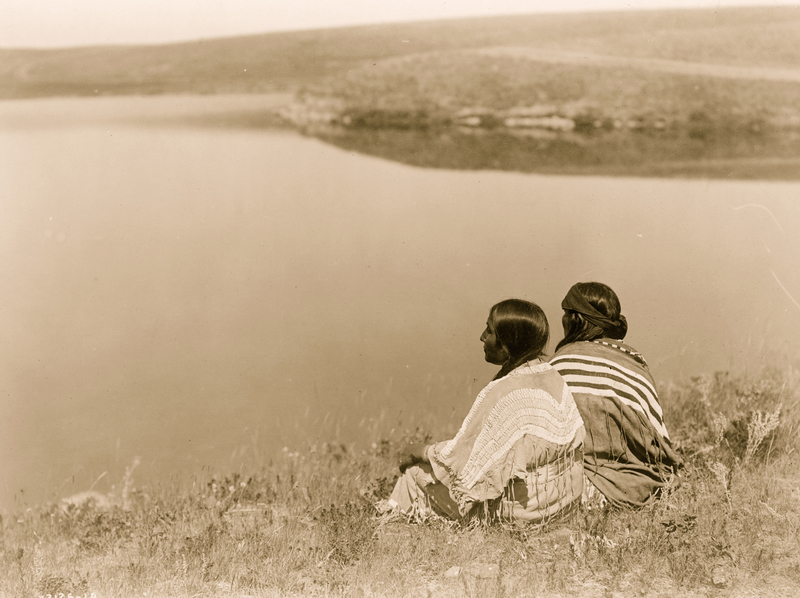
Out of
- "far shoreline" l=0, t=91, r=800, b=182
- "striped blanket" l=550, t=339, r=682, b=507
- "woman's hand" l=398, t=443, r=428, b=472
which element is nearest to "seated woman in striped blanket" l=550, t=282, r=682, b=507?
"striped blanket" l=550, t=339, r=682, b=507

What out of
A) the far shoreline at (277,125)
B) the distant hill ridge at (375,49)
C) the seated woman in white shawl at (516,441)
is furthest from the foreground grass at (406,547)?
the distant hill ridge at (375,49)

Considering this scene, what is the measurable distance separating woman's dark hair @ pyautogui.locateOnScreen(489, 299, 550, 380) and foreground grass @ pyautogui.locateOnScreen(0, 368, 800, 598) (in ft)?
2.70

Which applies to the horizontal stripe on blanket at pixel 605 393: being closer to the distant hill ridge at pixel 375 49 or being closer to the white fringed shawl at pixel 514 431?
the white fringed shawl at pixel 514 431

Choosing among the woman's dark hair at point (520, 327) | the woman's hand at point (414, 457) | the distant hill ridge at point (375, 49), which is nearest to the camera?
the woman's dark hair at point (520, 327)

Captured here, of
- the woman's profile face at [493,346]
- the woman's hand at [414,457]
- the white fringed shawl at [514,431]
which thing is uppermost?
the woman's profile face at [493,346]

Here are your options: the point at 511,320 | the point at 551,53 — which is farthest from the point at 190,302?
the point at 551,53

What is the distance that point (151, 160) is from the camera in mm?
4875

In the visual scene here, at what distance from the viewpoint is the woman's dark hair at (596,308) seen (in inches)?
136

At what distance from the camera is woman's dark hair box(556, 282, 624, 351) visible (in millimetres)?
3457

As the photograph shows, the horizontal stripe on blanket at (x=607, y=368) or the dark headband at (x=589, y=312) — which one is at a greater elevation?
the dark headband at (x=589, y=312)

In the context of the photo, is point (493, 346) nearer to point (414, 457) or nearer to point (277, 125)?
point (414, 457)

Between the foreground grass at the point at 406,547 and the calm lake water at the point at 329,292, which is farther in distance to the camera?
the calm lake water at the point at 329,292

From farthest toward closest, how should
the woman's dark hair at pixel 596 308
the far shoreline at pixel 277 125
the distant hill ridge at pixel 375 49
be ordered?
the far shoreline at pixel 277 125, the distant hill ridge at pixel 375 49, the woman's dark hair at pixel 596 308

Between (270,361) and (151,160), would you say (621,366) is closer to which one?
(270,361)
